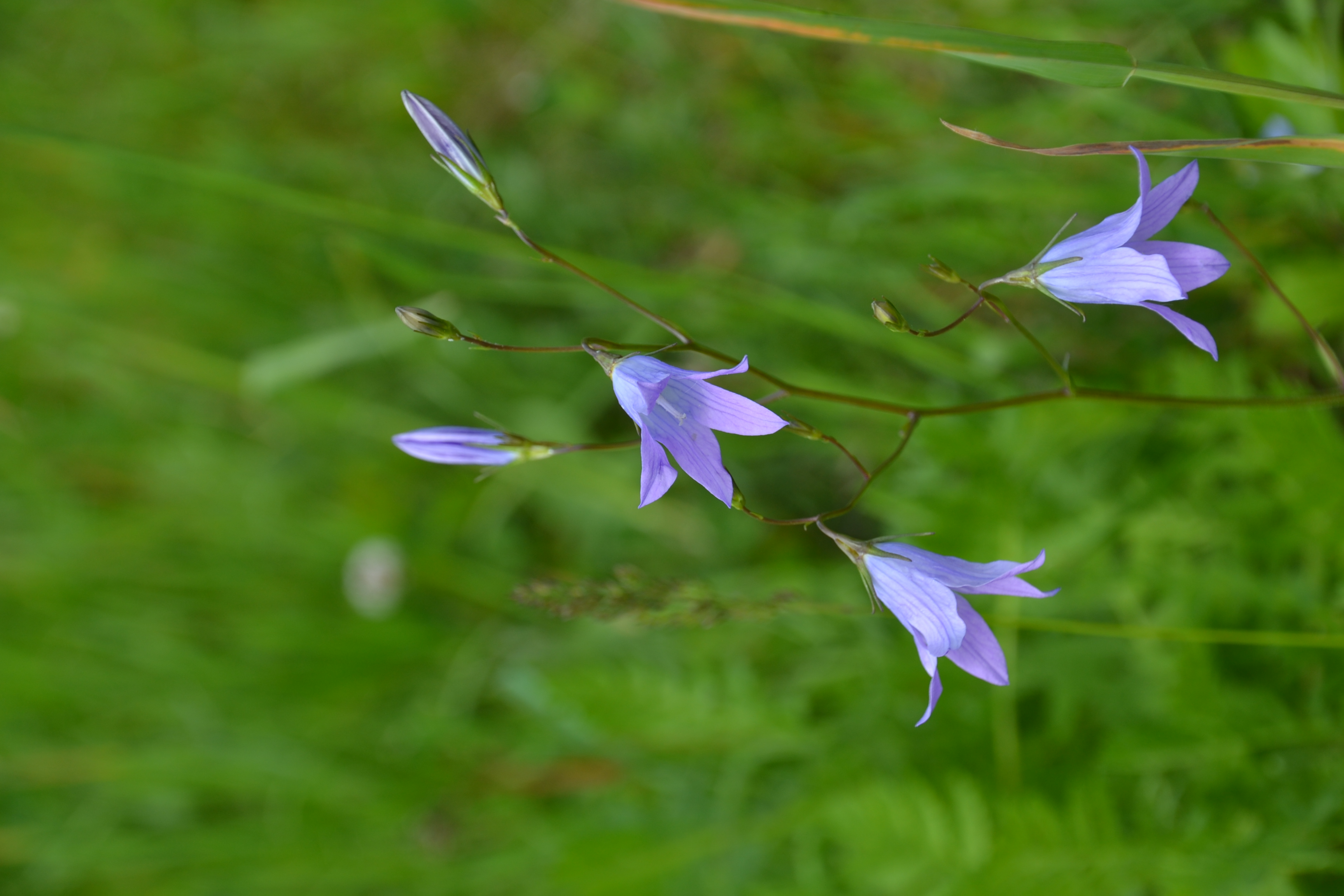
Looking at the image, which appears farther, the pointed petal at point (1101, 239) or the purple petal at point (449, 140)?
the purple petal at point (449, 140)

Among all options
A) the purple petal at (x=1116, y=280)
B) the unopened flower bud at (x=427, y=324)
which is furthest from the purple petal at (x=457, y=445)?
the purple petal at (x=1116, y=280)

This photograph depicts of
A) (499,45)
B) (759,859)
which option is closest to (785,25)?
(759,859)

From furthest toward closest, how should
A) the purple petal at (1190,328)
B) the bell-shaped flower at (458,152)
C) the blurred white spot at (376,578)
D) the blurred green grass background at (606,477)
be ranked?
the blurred white spot at (376,578) → the blurred green grass background at (606,477) → the bell-shaped flower at (458,152) → the purple petal at (1190,328)

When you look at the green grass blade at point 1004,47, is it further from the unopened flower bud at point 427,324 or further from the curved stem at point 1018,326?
the unopened flower bud at point 427,324

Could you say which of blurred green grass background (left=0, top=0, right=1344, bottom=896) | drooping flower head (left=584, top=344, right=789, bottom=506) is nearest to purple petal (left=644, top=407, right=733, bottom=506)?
drooping flower head (left=584, top=344, right=789, bottom=506)

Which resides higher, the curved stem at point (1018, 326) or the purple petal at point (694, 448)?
the curved stem at point (1018, 326)

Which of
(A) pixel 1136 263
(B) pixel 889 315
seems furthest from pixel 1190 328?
(B) pixel 889 315
